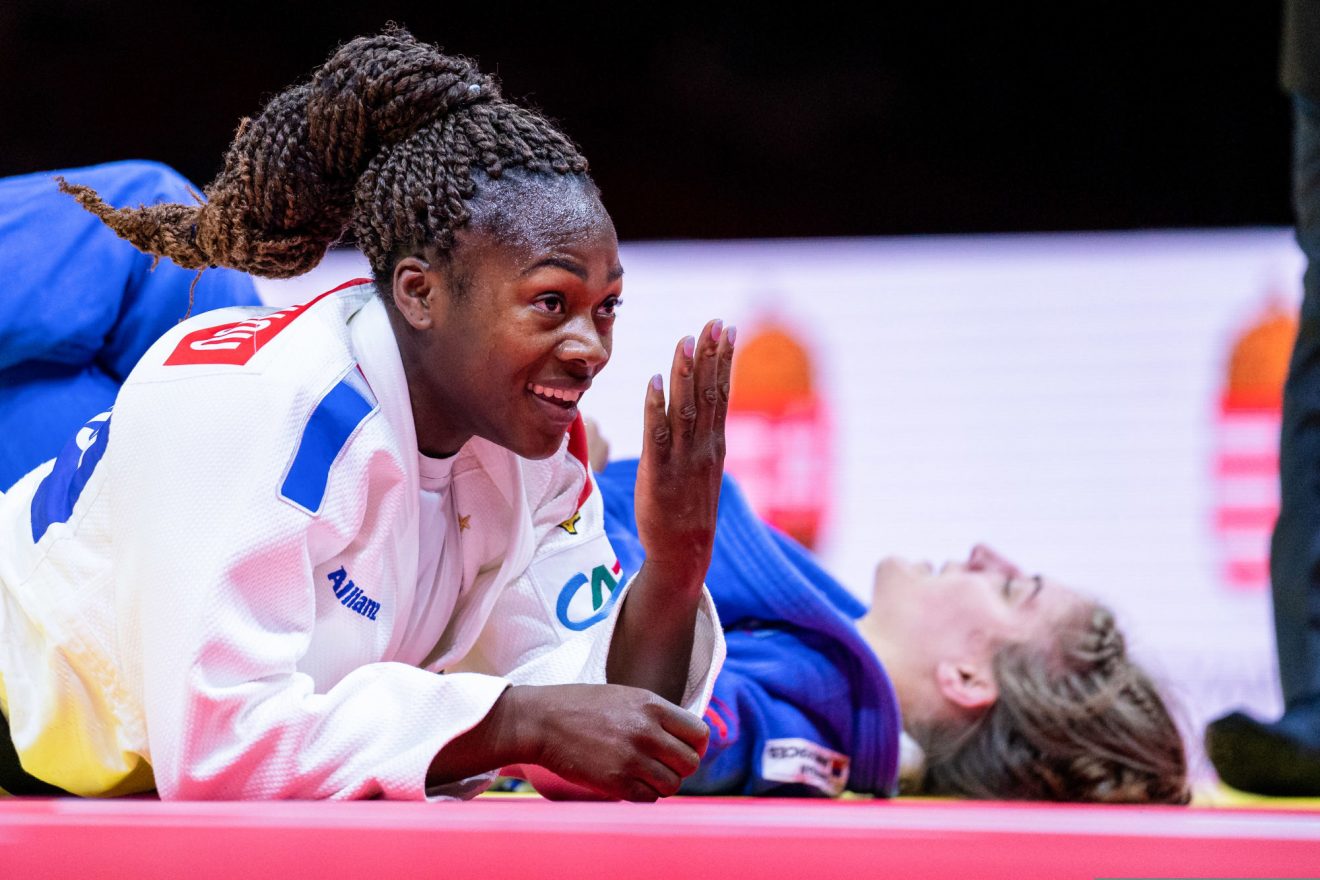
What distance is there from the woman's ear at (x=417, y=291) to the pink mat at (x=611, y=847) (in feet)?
1.51

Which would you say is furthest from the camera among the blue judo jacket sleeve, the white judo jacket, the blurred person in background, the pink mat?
the blue judo jacket sleeve

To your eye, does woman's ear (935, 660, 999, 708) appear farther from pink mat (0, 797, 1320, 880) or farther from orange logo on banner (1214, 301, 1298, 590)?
orange logo on banner (1214, 301, 1298, 590)

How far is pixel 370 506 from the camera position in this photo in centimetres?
116

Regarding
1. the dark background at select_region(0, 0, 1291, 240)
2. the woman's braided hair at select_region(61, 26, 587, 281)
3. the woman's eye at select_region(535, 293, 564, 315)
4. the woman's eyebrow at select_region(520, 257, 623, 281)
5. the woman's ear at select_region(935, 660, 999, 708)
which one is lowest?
the woman's ear at select_region(935, 660, 999, 708)

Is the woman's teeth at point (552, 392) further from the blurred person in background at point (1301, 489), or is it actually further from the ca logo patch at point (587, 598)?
the blurred person in background at point (1301, 489)

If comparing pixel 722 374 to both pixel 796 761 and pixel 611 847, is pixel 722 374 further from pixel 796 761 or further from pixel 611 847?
pixel 796 761

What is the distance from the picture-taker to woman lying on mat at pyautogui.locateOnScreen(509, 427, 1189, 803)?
177 centimetres

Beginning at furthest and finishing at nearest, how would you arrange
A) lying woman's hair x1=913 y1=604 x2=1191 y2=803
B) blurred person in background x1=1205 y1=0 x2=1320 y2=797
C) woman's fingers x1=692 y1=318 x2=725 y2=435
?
lying woman's hair x1=913 y1=604 x2=1191 y2=803 → blurred person in background x1=1205 y1=0 x2=1320 y2=797 → woman's fingers x1=692 y1=318 x2=725 y2=435

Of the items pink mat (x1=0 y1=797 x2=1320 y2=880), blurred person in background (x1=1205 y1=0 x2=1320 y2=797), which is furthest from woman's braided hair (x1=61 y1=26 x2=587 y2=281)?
blurred person in background (x1=1205 y1=0 x2=1320 y2=797)

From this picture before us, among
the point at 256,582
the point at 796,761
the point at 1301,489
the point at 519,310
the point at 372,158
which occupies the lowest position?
the point at 796,761

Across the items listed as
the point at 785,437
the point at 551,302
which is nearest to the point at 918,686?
the point at 551,302

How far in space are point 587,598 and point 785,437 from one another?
200cm

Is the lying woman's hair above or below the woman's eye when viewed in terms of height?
below

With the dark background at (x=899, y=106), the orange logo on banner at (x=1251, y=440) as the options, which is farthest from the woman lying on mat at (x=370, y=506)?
the orange logo on banner at (x=1251, y=440)
